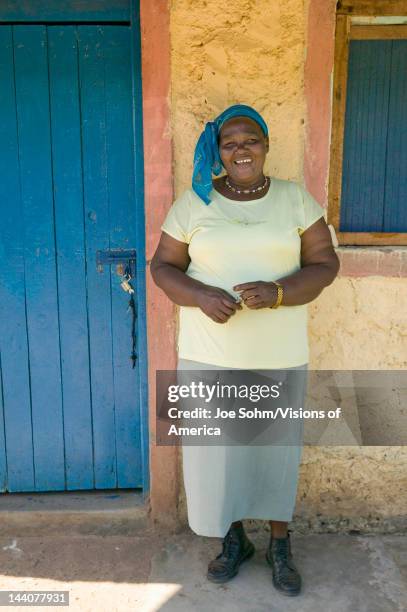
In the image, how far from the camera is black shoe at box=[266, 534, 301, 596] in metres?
2.48

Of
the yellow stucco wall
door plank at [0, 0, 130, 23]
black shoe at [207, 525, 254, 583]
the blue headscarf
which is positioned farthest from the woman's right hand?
door plank at [0, 0, 130, 23]

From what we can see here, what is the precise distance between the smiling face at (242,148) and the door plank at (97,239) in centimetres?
75

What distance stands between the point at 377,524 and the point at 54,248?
83.2 inches

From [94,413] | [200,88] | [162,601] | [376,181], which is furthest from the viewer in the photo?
[94,413]

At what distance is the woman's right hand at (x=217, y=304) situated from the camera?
2158mm

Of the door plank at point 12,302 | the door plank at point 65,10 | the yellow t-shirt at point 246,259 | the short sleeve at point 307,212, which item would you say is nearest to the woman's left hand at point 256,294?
the yellow t-shirt at point 246,259

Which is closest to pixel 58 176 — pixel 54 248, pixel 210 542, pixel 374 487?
pixel 54 248

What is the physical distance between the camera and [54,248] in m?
2.85

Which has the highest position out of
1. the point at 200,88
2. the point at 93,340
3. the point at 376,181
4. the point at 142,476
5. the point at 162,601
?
the point at 200,88

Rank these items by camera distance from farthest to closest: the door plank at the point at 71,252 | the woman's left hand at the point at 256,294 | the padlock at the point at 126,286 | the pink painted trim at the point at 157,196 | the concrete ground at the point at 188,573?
the padlock at the point at 126,286 → the door plank at the point at 71,252 → the pink painted trim at the point at 157,196 → the concrete ground at the point at 188,573 → the woman's left hand at the point at 256,294

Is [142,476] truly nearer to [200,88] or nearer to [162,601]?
[162,601]

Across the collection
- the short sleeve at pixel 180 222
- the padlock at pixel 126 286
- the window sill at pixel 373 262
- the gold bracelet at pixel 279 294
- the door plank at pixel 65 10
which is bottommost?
the padlock at pixel 126 286

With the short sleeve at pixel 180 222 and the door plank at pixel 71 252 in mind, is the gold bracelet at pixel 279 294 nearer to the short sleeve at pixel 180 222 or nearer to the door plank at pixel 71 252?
the short sleeve at pixel 180 222

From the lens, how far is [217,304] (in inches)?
85.0
